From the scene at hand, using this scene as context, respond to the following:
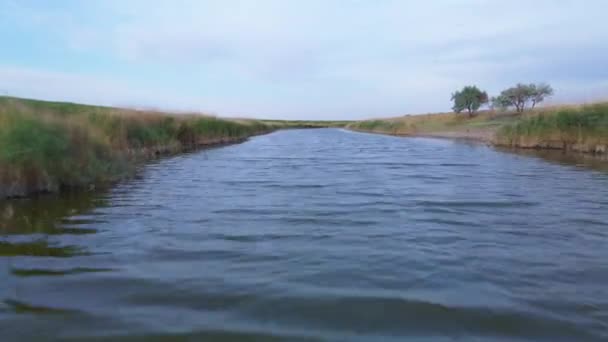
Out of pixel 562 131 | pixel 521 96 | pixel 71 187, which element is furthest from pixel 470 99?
pixel 71 187

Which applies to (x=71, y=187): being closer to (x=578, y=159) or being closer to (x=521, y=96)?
(x=578, y=159)

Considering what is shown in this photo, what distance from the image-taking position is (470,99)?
58000 mm

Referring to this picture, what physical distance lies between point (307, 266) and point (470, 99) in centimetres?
5772

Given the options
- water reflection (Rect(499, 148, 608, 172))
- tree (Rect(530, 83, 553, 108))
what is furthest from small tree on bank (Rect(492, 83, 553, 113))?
water reflection (Rect(499, 148, 608, 172))

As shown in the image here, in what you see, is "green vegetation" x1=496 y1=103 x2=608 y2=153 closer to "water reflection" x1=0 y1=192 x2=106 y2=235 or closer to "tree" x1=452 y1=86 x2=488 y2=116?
"water reflection" x1=0 y1=192 x2=106 y2=235

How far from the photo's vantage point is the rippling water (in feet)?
12.8

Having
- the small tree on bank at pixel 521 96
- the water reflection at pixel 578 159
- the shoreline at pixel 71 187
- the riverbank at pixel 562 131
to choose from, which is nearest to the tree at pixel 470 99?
the small tree on bank at pixel 521 96

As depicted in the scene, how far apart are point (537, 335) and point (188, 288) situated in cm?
328

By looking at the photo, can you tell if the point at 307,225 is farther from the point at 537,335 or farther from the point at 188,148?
the point at 188,148

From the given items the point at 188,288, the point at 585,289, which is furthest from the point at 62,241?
the point at 585,289

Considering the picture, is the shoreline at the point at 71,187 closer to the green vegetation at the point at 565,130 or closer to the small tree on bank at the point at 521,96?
the green vegetation at the point at 565,130

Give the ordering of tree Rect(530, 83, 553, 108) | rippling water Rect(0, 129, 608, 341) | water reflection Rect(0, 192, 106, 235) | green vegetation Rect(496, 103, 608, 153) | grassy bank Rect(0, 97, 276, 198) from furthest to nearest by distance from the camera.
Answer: tree Rect(530, 83, 553, 108)
green vegetation Rect(496, 103, 608, 153)
grassy bank Rect(0, 97, 276, 198)
water reflection Rect(0, 192, 106, 235)
rippling water Rect(0, 129, 608, 341)

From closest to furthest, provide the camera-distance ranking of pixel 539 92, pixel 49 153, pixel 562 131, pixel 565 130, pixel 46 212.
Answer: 1. pixel 46 212
2. pixel 49 153
3. pixel 565 130
4. pixel 562 131
5. pixel 539 92

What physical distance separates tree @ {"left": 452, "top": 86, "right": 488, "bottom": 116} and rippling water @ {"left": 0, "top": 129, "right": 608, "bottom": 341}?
167 ft
